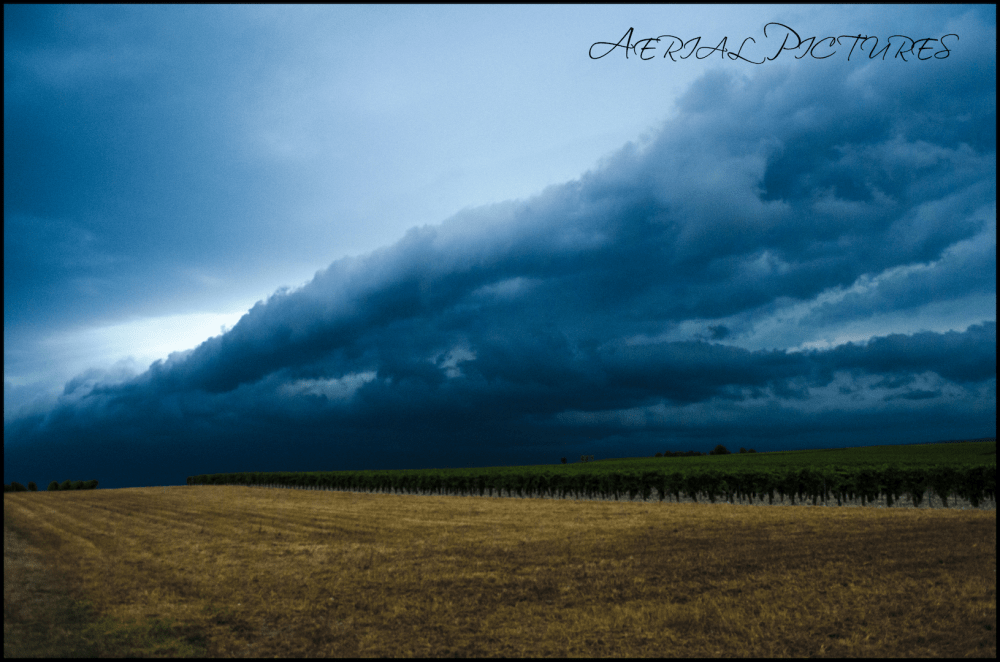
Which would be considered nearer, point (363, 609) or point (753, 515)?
point (363, 609)

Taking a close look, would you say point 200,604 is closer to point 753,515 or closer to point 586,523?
point 586,523

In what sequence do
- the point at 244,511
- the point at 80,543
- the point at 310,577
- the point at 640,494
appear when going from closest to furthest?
the point at 310,577, the point at 80,543, the point at 244,511, the point at 640,494

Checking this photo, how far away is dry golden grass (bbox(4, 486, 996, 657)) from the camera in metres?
8.20

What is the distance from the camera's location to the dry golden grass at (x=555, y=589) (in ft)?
26.9

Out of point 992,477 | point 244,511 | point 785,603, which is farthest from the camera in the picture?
point 244,511

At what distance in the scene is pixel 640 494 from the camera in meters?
34.2

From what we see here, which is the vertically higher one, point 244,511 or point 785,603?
point 785,603

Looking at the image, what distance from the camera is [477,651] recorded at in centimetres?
793

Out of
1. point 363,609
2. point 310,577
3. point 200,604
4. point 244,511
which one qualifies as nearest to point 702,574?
point 363,609

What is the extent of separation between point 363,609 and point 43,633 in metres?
4.56

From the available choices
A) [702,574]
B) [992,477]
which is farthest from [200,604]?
[992,477]

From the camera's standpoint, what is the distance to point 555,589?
10922mm

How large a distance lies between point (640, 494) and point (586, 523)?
14.3m

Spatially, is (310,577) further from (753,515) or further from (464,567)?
(753,515)
